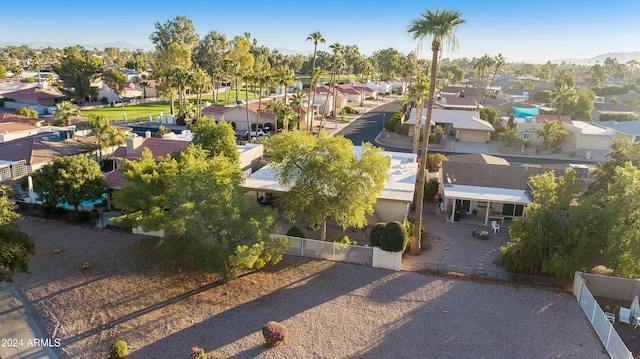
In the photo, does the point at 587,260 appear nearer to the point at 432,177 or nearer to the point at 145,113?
the point at 432,177

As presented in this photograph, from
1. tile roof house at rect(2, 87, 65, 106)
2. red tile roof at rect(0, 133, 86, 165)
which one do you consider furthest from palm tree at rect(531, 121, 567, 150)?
tile roof house at rect(2, 87, 65, 106)

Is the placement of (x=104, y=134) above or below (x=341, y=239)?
above

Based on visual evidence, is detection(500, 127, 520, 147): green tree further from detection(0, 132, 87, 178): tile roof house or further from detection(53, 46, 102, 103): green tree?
detection(53, 46, 102, 103): green tree

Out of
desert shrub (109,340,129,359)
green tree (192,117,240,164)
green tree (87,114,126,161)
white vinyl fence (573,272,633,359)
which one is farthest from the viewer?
green tree (87,114,126,161)

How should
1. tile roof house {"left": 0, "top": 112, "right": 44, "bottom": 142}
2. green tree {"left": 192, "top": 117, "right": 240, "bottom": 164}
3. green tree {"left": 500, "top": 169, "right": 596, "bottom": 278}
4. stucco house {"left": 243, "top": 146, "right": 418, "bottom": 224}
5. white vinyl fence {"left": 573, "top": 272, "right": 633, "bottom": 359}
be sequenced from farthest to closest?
tile roof house {"left": 0, "top": 112, "right": 44, "bottom": 142}, green tree {"left": 192, "top": 117, "right": 240, "bottom": 164}, stucco house {"left": 243, "top": 146, "right": 418, "bottom": 224}, green tree {"left": 500, "top": 169, "right": 596, "bottom": 278}, white vinyl fence {"left": 573, "top": 272, "right": 633, "bottom": 359}

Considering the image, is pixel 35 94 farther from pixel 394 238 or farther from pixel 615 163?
pixel 615 163

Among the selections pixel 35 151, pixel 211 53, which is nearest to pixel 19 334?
pixel 35 151
